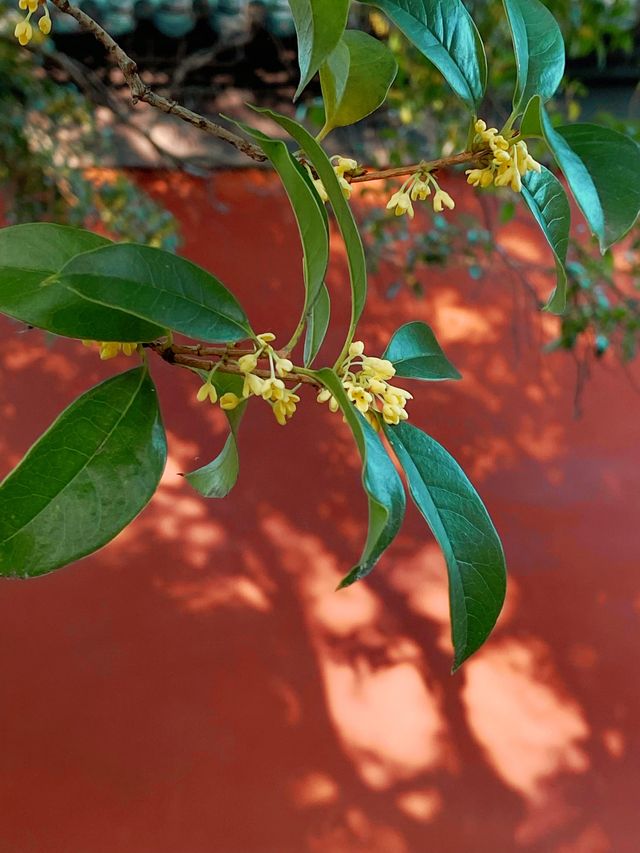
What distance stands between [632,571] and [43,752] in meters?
1.41

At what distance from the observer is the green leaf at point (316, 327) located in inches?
19.1

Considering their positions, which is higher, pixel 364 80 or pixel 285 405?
pixel 364 80

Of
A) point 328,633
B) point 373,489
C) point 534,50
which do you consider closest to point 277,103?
point 328,633

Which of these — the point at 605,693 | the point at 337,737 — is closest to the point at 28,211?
the point at 337,737

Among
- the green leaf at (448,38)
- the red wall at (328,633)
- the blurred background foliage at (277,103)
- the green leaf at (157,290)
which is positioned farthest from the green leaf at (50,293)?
the red wall at (328,633)

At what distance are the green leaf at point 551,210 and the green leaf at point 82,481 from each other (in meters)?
0.24

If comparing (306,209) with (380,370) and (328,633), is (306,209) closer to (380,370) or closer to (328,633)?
(380,370)

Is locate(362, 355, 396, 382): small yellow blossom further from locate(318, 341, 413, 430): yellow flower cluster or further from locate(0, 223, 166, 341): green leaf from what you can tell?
locate(0, 223, 166, 341): green leaf

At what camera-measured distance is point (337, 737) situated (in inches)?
76.5

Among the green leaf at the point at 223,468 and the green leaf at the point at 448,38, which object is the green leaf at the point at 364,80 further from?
the green leaf at the point at 223,468

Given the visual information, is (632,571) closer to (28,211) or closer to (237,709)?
(237,709)

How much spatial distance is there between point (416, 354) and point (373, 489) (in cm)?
22

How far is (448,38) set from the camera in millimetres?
494

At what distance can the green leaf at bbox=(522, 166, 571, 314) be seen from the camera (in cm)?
46
